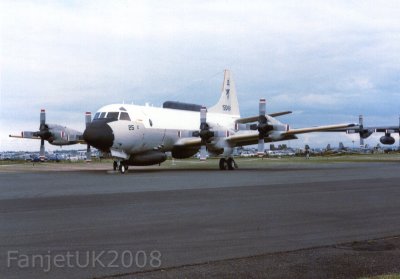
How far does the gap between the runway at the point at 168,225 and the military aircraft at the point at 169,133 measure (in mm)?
14857

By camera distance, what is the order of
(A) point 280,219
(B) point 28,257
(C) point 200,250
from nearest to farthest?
(B) point 28,257 < (C) point 200,250 < (A) point 280,219

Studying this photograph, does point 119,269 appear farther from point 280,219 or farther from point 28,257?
point 280,219

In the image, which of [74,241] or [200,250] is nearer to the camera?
[200,250]

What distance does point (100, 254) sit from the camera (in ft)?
25.6

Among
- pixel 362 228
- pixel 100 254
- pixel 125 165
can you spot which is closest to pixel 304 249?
pixel 362 228

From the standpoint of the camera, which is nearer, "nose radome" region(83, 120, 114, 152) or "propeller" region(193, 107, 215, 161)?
"nose radome" region(83, 120, 114, 152)

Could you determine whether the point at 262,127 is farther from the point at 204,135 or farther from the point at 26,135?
the point at 26,135

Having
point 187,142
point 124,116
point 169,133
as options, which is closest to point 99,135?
point 124,116

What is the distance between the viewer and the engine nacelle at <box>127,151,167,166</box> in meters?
35.3

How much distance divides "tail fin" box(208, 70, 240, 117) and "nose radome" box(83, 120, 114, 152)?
14374 mm

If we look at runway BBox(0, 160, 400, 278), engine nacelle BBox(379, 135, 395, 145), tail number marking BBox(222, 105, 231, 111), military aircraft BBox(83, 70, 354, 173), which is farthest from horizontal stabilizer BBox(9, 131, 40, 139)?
engine nacelle BBox(379, 135, 395, 145)

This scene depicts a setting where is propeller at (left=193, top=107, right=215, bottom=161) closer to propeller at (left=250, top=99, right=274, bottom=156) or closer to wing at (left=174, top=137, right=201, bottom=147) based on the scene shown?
wing at (left=174, top=137, right=201, bottom=147)

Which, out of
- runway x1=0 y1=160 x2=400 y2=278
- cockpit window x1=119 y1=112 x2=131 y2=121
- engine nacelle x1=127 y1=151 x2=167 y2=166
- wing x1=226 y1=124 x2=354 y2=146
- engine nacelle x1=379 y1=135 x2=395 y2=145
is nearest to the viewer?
runway x1=0 y1=160 x2=400 y2=278

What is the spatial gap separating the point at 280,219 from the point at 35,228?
5.44 m
